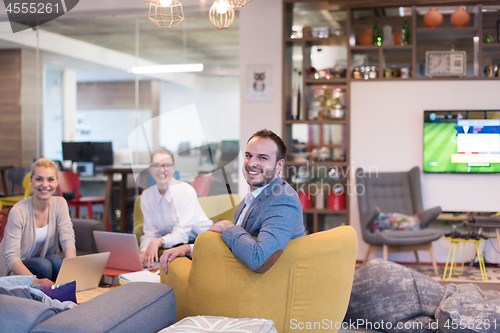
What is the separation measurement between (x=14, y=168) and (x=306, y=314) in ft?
17.3

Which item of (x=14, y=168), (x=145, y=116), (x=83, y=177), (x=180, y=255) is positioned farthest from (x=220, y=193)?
(x=14, y=168)

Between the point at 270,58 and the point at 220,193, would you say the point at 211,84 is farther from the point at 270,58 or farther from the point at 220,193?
the point at 220,193

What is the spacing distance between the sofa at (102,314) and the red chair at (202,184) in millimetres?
1900

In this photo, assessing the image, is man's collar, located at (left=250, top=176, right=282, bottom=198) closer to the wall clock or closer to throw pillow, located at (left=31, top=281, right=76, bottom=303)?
throw pillow, located at (left=31, top=281, right=76, bottom=303)

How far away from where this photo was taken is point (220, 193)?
3.29 m

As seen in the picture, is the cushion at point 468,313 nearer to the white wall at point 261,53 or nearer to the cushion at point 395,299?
the cushion at point 395,299

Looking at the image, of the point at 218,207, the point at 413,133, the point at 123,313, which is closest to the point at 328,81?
the point at 413,133

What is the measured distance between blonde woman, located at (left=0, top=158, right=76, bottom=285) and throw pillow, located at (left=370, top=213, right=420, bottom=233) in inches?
120

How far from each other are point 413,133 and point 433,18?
1.21 metres

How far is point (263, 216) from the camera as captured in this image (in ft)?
6.01

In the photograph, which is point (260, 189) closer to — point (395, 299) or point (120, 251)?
point (120, 251)

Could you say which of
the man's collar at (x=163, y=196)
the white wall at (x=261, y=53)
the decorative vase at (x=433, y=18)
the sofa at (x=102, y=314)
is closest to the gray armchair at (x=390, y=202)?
the white wall at (x=261, y=53)

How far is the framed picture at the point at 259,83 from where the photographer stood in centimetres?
516

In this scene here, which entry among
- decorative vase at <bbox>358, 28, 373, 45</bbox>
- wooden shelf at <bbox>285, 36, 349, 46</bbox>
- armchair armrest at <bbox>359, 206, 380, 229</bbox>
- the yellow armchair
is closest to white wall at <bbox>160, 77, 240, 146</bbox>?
wooden shelf at <bbox>285, 36, 349, 46</bbox>
